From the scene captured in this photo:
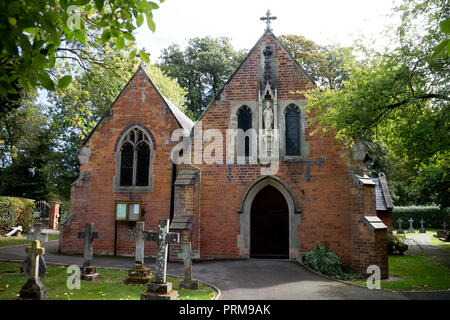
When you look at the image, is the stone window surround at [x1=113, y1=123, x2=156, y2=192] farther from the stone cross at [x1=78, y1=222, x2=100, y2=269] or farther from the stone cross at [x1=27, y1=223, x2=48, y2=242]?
the stone cross at [x1=27, y1=223, x2=48, y2=242]

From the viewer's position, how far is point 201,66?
36.0m

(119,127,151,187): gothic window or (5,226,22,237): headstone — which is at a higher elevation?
(119,127,151,187): gothic window

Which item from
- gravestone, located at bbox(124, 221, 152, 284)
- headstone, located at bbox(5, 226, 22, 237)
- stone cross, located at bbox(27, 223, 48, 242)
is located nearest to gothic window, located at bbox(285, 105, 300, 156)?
gravestone, located at bbox(124, 221, 152, 284)

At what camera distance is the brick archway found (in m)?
12.4

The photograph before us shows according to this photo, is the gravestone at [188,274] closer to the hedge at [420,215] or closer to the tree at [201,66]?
the tree at [201,66]

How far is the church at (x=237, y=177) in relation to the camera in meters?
12.2

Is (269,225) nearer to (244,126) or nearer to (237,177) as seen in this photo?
(237,177)

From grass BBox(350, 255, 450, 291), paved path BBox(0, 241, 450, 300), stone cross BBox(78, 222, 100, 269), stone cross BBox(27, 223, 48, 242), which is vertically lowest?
grass BBox(350, 255, 450, 291)

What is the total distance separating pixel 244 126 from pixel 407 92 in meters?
6.31

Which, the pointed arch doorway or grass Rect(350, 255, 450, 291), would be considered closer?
grass Rect(350, 255, 450, 291)


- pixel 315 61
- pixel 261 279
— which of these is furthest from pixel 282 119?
pixel 315 61

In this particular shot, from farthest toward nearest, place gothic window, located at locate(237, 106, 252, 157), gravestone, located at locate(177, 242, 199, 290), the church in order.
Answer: gothic window, located at locate(237, 106, 252, 157)
the church
gravestone, located at locate(177, 242, 199, 290)

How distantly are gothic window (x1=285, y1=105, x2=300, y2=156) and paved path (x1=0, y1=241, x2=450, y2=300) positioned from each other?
4.57 metres
